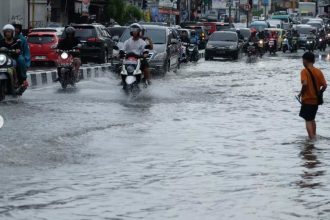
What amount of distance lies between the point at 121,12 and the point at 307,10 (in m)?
75.4

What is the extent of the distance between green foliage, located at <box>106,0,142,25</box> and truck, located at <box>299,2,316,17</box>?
74.2 metres

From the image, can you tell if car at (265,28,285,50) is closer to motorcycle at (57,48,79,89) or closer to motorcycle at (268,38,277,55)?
motorcycle at (268,38,277,55)

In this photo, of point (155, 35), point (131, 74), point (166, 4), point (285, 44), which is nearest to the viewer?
point (131, 74)

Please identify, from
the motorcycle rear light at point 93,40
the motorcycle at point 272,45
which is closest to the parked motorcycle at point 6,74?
the motorcycle rear light at point 93,40

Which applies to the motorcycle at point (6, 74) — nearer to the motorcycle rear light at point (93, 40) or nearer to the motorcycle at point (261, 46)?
the motorcycle rear light at point (93, 40)

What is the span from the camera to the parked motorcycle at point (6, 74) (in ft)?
Result: 67.7

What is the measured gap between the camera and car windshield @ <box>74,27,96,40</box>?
41938 millimetres

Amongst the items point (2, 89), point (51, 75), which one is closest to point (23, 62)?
point (2, 89)

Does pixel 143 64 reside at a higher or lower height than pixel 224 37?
higher

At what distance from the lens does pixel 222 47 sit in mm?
52188

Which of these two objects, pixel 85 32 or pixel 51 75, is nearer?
pixel 51 75

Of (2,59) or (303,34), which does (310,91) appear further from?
(303,34)

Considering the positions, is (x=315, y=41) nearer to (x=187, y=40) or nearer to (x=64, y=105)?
(x=187, y=40)

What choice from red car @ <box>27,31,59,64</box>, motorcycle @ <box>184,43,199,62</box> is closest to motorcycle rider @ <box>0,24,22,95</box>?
red car @ <box>27,31,59,64</box>
